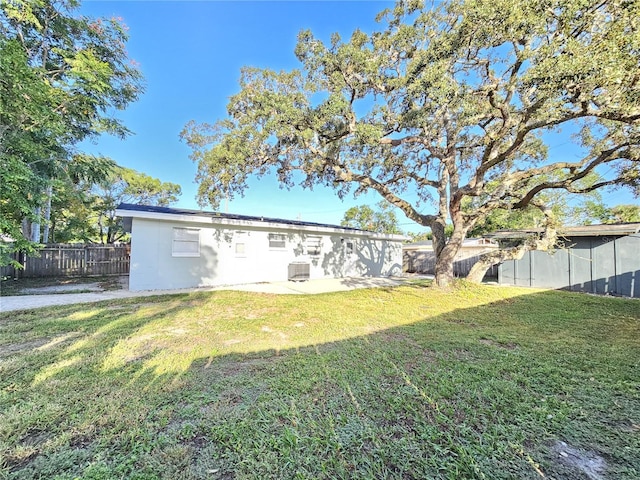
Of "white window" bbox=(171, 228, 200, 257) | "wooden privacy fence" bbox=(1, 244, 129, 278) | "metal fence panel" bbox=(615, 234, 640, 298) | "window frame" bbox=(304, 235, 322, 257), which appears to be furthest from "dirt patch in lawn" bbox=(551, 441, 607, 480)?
"wooden privacy fence" bbox=(1, 244, 129, 278)

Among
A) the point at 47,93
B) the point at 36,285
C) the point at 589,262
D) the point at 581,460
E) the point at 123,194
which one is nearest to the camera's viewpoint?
the point at 581,460

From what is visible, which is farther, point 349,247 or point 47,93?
point 349,247

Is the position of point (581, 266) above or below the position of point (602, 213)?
below

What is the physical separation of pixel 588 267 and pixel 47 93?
16003mm

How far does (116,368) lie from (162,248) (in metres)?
6.49

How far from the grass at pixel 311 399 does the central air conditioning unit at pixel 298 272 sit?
645 cm

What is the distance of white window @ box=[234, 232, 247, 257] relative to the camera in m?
10.4

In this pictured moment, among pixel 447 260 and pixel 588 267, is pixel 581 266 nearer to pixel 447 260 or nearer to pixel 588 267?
pixel 588 267

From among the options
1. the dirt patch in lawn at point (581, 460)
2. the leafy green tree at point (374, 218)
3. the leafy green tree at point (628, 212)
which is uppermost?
the leafy green tree at point (374, 218)

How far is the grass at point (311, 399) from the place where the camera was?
1.76m

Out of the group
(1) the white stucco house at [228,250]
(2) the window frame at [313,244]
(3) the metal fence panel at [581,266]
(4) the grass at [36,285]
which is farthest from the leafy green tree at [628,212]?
(4) the grass at [36,285]

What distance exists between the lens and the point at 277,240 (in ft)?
37.4

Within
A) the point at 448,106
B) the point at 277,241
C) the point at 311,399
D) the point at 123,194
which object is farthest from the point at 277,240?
the point at 123,194

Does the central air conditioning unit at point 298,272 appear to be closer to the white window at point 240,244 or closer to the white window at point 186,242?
the white window at point 240,244
